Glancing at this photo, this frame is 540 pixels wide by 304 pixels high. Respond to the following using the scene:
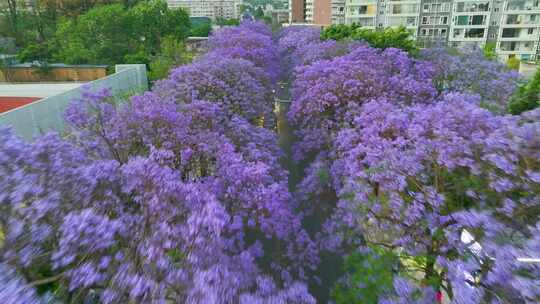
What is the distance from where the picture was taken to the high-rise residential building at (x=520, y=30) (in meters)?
34.0

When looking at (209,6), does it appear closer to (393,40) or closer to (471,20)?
(471,20)

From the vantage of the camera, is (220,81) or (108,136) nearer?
(108,136)

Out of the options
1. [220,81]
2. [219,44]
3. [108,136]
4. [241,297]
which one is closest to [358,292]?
[241,297]

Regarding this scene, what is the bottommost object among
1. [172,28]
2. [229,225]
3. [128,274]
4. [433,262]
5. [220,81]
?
[433,262]

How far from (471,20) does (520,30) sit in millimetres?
4342

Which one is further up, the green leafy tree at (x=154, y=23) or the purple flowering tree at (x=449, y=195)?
the green leafy tree at (x=154, y=23)

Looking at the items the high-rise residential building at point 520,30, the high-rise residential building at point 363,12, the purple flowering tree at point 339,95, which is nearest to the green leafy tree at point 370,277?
the purple flowering tree at point 339,95

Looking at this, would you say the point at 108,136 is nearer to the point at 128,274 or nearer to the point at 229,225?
the point at 229,225

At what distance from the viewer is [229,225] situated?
4.78 meters

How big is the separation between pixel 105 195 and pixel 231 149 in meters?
2.32

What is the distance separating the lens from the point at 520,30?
35.0 m

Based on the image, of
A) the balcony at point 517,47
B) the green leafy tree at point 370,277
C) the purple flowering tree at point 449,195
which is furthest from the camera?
the balcony at point 517,47

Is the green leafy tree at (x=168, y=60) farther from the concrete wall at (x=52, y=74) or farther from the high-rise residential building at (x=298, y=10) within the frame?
the high-rise residential building at (x=298, y=10)

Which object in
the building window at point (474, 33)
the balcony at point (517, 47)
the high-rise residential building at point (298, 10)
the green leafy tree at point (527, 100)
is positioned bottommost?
the green leafy tree at point (527, 100)
